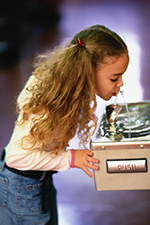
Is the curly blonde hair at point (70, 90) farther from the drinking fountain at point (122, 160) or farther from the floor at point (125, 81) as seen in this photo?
the floor at point (125, 81)

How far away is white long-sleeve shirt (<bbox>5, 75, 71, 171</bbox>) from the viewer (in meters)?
1.30

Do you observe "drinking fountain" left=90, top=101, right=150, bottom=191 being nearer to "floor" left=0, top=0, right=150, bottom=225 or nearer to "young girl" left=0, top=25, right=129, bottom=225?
"young girl" left=0, top=25, right=129, bottom=225

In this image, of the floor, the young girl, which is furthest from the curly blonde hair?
the floor

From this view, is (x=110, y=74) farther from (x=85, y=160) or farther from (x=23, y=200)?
(x=23, y=200)

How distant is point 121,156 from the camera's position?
3.92 ft

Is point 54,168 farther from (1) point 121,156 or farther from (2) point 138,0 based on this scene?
(2) point 138,0

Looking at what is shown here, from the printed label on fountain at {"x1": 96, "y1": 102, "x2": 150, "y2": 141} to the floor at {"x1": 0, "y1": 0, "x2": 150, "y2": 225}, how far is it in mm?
286

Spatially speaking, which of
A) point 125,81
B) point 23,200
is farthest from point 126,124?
point 125,81

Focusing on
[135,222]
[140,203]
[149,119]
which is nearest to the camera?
[149,119]

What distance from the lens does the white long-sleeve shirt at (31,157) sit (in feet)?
4.25

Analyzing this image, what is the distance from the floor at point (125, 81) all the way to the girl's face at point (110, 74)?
0.24 metres

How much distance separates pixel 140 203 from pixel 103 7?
5.39 metres

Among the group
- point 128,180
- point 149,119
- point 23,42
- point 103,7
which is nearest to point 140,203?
point 149,119

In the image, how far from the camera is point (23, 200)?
139 centimetres
